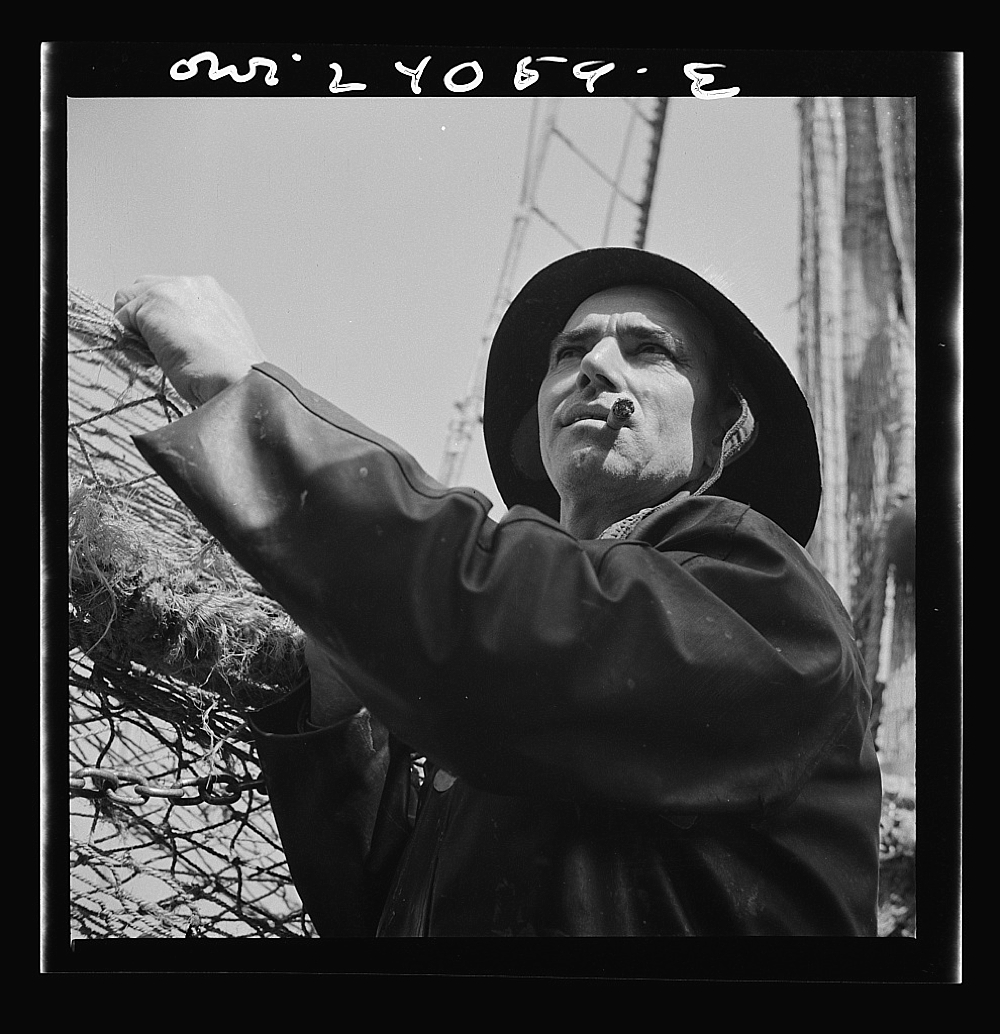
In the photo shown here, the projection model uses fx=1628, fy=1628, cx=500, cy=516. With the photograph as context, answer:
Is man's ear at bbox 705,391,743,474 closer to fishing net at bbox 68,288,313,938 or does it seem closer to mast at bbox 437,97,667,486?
mast at bbox 437,97,667,486

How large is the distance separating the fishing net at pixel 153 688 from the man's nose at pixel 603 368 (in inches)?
24.3

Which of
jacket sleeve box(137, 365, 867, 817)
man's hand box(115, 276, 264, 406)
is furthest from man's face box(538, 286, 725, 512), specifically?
man's hand box(115, 276, 264, 406)

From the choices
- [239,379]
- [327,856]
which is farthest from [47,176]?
[327,856]

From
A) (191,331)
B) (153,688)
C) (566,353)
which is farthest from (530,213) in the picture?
(153,688)

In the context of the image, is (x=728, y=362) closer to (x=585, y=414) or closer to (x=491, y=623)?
(x=585, y=414)

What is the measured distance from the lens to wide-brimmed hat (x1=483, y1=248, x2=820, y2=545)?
2.55 m

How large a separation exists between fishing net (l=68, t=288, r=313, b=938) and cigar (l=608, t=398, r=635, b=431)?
62cm

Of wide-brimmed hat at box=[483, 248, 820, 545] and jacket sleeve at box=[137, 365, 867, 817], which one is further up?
wide-brimmed hat at box=[483, 248, 820, 545]

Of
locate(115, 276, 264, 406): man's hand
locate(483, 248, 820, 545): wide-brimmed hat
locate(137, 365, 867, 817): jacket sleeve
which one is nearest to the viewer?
locate(137, 365, 867, 817): jacket sleeve

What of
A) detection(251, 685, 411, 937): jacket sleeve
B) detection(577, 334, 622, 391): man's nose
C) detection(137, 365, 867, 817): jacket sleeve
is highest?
detection(577, 334, 622, 391): man's nose

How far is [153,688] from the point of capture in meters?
2.66

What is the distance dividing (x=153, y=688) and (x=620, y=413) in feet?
2.92

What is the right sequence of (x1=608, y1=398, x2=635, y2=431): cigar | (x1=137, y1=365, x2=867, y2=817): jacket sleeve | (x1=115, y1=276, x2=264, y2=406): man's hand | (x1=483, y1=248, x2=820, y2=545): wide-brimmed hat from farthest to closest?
(x1=483, y1=248, x2=820, y2=545): wide-brimmed hat < (x1=608, y1=398, x2=635, y2=431): cigar < (x1=115, y1=276, x2=264, y2=406): man's hand < (x1=137, y1=365, x2=867, y2=817): jacket sleeve

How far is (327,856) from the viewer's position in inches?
98.2
